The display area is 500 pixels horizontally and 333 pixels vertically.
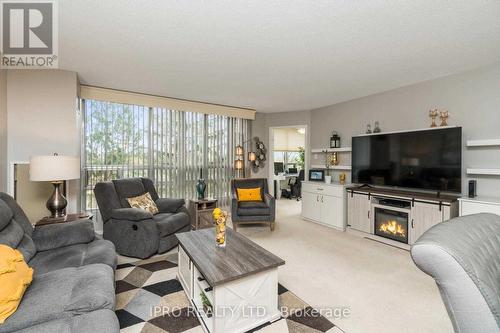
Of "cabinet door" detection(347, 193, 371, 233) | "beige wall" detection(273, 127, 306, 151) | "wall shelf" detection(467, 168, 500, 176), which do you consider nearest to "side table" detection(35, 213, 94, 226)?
"cabinet door" detection(347, 193, 371, 233)

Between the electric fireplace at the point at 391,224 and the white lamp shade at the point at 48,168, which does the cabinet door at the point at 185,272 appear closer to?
the white lamp shade at the point at 48,168

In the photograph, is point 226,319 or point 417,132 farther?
point 417,132

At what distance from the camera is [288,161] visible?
8.88 m

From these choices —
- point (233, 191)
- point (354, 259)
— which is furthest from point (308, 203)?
point (354, 259)

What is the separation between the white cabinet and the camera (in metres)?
4.29

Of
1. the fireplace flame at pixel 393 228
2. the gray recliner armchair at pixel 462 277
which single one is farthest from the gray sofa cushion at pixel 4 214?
the fireplace flame at pixel 393 228

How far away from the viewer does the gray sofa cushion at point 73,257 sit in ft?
6.03

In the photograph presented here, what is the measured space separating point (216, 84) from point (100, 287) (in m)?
3.09

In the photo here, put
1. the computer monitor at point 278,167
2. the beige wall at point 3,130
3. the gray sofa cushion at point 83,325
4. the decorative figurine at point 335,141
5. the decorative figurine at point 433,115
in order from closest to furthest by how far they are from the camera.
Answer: the gray sofa cushion at point 83,325, the beige wall at point 3,130, the decorative figurine at point 433,115, the decorative figurine at point 335,141, the computer monitor at point 278,167

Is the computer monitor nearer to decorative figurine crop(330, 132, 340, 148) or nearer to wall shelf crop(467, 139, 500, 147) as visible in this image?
decorative figurine crop(330, 132, 340, 148)

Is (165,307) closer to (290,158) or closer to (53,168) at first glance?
(53,168)

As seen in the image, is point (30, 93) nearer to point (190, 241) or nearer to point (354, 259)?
point (190, 241)

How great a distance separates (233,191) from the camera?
450cm

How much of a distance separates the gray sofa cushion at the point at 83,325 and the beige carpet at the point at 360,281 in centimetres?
155
